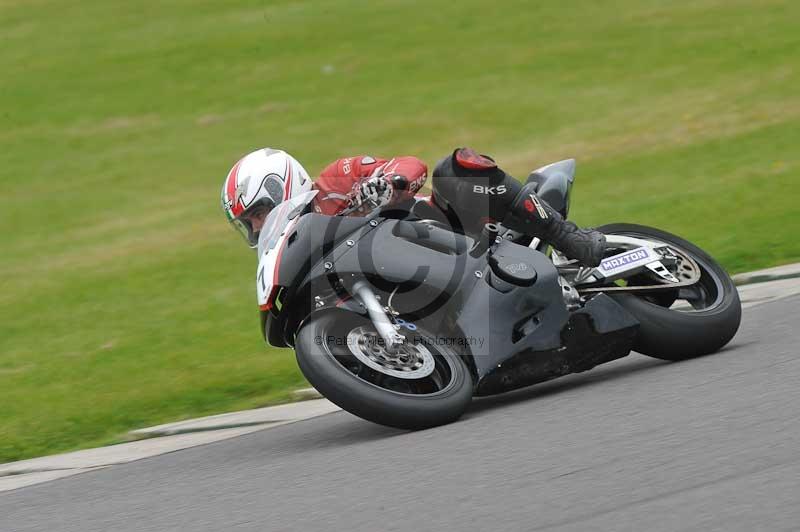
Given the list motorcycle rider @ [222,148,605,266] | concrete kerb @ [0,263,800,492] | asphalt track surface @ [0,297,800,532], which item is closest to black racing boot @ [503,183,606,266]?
motorcycle rider @ [222,148,605,266]

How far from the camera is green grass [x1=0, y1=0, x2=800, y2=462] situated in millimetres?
8852

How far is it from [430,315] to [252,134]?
44.3 feet

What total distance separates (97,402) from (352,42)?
55.1 ft

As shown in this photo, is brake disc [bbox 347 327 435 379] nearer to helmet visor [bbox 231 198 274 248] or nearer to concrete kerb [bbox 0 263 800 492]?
helmet visor [bbox 231 198 274 248]

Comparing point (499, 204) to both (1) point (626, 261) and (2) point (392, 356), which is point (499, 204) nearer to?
(1) point (626, 261)

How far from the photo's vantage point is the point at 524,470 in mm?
4387

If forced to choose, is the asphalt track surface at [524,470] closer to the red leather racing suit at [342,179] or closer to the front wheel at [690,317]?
the front wheel at [690,317]

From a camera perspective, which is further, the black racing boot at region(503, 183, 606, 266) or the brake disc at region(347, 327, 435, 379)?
the black racing boot at region(503, 183, 606, 266)

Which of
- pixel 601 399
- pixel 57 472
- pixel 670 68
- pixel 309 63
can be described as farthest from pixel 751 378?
pixel 309 63

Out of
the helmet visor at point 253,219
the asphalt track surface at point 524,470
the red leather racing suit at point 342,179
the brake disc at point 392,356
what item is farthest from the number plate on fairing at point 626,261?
the helmet visor at point 253,219

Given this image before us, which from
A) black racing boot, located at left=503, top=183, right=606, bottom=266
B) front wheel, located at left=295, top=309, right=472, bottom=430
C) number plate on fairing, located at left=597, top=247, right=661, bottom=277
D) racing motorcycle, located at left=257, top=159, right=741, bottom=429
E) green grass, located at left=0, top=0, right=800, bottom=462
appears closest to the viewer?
front wheel, located at left=295, top=309, right=472, bottom=430

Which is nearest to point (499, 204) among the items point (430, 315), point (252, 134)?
point (430, 315)

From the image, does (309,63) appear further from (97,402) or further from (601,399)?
(601,399)

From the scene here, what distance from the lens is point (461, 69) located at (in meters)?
20.7
